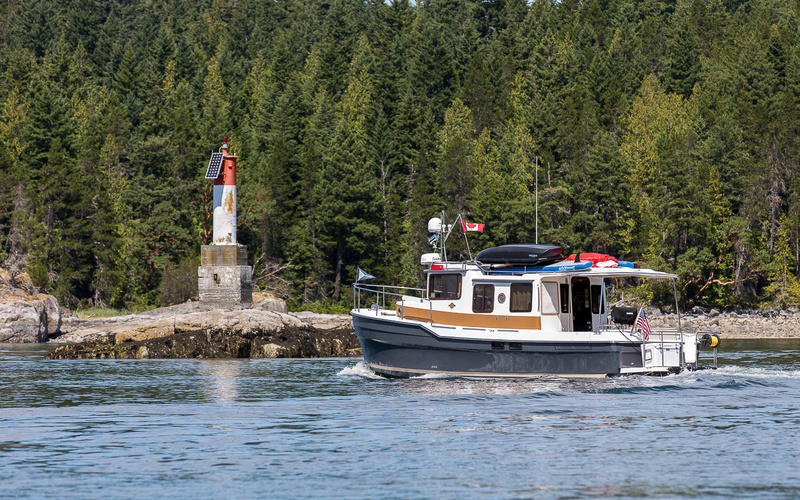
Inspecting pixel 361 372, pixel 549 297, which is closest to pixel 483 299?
pixel 549 297

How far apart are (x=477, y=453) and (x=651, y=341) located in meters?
10.3

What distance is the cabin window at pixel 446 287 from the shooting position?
28516 mm

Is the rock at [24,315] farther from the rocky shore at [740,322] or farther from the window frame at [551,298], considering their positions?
the rocky shore at [740,322]

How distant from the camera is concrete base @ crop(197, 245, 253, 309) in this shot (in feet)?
148

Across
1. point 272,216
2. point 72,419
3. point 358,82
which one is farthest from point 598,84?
point 72,419

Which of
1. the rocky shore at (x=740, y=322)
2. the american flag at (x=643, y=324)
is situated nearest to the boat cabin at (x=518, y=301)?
the american flag at (x=643, y=324)

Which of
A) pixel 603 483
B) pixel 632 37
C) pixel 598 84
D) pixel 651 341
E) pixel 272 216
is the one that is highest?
pixel 632 37

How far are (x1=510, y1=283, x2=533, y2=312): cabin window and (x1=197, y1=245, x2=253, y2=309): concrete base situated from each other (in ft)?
64.6

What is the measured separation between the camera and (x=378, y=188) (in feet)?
277

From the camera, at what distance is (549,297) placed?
28.1 metres

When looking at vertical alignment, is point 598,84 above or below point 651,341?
above

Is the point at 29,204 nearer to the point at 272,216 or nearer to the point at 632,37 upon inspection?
the point at 272,216

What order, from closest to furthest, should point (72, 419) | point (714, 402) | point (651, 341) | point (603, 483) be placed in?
point (603, 483) < point (72, 419) < point (714, 402) < point (651, 341)

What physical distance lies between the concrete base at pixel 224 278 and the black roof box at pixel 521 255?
19.3 metres
